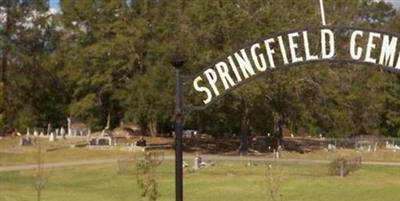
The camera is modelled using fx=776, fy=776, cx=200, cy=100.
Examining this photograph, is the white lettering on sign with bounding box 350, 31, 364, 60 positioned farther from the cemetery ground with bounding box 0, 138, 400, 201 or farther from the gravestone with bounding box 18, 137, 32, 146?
the gravestone with bounding box 18, 137, 32, 146

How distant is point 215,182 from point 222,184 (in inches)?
43.6

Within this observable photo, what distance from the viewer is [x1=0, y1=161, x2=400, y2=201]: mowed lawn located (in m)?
30.9

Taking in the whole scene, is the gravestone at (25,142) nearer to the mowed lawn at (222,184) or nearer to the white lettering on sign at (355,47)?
the mowed lawn at (222,184)

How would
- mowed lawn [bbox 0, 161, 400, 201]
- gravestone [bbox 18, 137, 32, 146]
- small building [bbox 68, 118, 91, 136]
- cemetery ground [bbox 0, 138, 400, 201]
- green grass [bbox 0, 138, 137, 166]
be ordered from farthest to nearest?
small building [bbox 68, 118, 91, 136] < gravestone [bbox 18, 137, 32, 146] < green grass [bbox 0, 138, 137, 166] < cemetery ground [bbox 0, 138, 400, 201] < mowed lawn [bbox 0, 161, 400, 201]

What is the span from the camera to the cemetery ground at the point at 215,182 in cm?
3097

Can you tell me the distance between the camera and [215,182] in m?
37.5

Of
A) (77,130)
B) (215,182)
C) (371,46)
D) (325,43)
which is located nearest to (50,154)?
→ (215,182)

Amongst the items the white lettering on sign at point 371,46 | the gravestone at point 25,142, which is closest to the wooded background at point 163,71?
the gravestone at point 25,142

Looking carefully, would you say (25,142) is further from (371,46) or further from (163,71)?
(371,46)

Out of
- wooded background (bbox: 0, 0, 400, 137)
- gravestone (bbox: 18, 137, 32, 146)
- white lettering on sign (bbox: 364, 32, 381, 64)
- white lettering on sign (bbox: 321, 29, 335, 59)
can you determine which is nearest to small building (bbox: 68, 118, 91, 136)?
wooded background (bbox: 0, 0, 400, 137)

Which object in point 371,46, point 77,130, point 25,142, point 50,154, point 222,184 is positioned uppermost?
point 77,130

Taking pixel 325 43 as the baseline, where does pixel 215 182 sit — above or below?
below

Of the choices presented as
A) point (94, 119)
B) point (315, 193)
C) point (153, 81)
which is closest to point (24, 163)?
point (153, 81)

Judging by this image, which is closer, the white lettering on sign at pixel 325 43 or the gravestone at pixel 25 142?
the white lettering on sign at pixel 325 43
